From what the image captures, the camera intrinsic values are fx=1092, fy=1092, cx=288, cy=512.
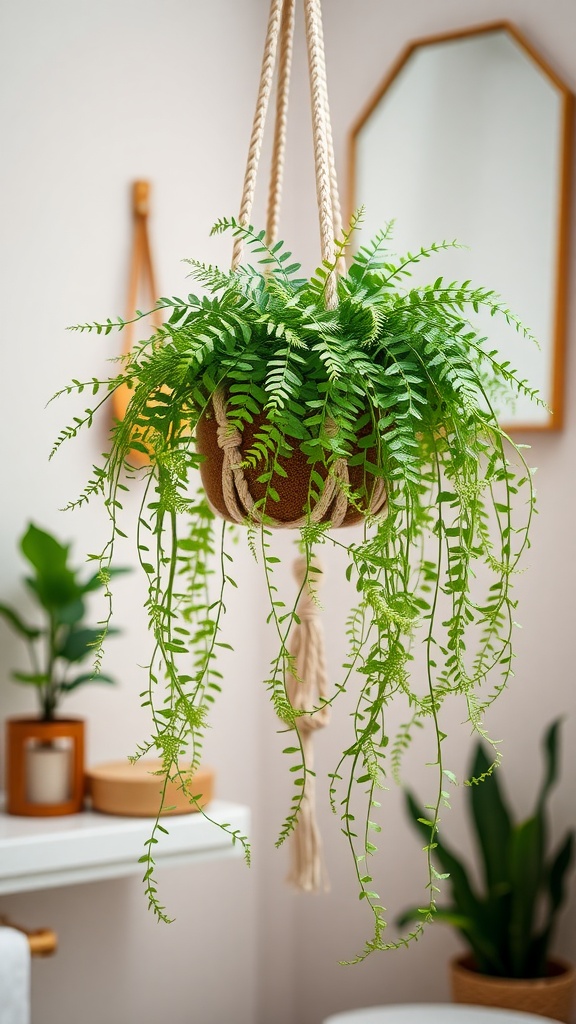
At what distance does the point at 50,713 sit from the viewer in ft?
5.46

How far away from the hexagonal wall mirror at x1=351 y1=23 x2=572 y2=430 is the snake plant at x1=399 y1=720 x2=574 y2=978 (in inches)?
25.0

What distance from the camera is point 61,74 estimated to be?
72.4 inches

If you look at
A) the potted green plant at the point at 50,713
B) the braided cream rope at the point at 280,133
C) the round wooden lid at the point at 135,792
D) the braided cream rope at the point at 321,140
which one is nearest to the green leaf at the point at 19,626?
the potted green plant at the point at 50,713

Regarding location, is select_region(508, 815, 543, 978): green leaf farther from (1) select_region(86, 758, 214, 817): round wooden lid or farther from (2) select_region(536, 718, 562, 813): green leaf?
(1) select_region(86, 758, 214, 817): round wooden lid

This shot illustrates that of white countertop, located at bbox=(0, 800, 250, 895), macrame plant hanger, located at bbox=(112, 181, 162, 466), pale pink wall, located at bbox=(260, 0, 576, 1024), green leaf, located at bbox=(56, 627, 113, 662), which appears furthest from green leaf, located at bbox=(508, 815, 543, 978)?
macrame plant hanger, located at bbox=(112, 181, 162, 466)

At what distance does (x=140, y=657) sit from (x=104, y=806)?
34cm

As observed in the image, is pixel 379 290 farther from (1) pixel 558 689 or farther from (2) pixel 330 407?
(1) pixel 558 689

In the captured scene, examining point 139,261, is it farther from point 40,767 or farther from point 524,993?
point 524,993

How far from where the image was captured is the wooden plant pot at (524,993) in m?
1.70

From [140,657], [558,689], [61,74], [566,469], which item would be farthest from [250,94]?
[558,689]

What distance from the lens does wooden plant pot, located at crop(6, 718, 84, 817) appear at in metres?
1.62

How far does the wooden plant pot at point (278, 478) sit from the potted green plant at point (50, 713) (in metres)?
0.75

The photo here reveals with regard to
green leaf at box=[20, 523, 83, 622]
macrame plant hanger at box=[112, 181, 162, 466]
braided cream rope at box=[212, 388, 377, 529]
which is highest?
macrame plant hanger at box=[112, 181, 162, 466]

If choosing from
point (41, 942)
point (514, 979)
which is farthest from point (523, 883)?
point (41, 942)
